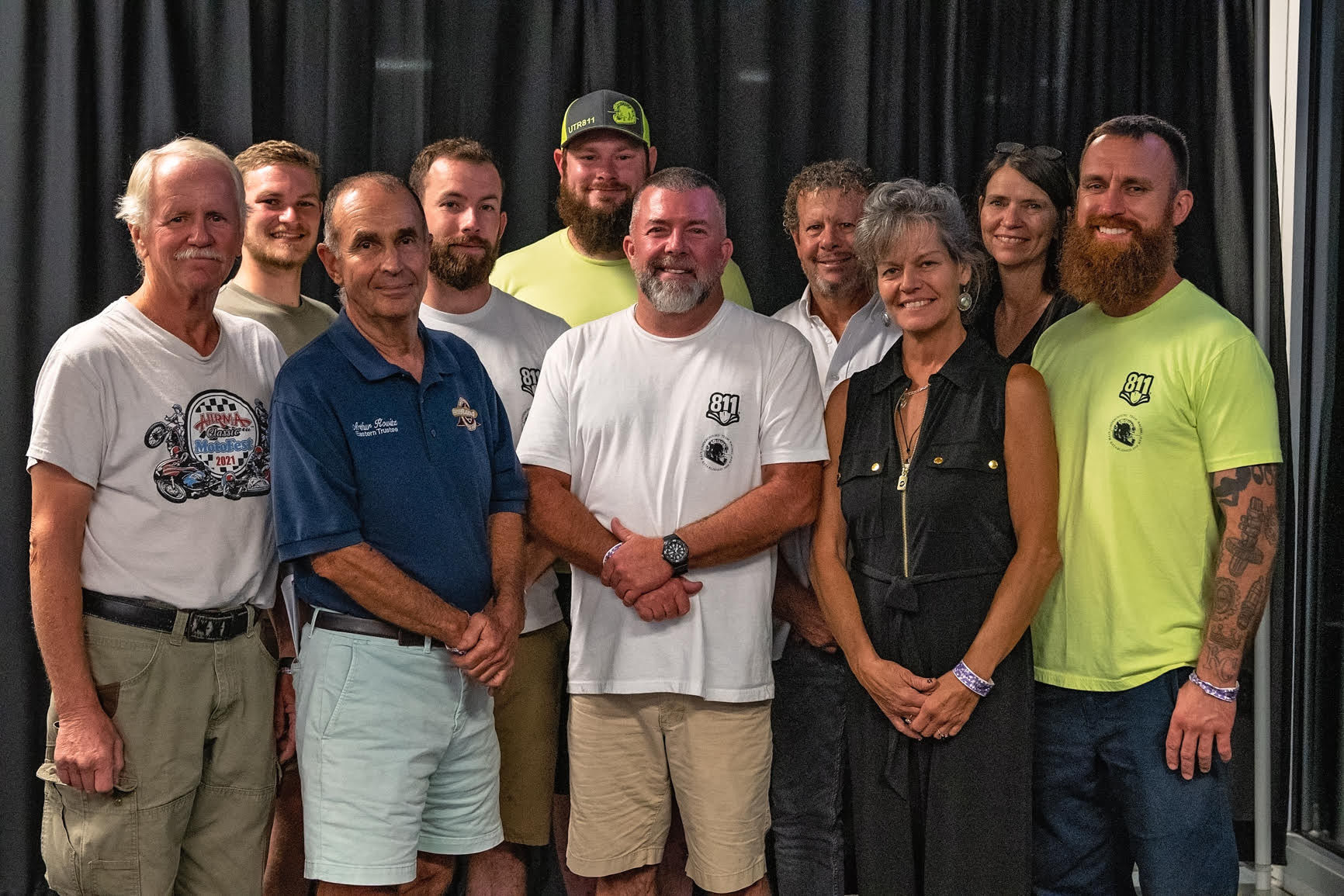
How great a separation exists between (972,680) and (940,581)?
216mm

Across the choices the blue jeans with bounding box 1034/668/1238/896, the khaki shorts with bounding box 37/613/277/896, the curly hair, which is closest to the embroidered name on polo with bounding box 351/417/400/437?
the khaki shorts with bounding box 37/613/277/896

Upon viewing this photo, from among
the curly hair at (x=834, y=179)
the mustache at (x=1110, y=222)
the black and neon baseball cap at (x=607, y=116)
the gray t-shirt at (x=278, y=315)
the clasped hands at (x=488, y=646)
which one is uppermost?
the black and neon baseball cap at (x=607, y=116)

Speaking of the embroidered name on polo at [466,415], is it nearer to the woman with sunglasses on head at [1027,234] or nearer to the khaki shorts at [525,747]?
the khaki shorts at [525,747]

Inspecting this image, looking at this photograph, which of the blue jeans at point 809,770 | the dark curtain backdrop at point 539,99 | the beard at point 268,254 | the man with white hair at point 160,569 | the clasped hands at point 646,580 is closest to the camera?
the man with white hair at point 160,569

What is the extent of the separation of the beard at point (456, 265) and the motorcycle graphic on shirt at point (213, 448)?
70cm

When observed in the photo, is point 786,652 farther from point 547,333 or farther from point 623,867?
point 547,333

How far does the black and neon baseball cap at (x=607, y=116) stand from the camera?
3131 mm

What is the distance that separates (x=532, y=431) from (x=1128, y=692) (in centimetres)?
148

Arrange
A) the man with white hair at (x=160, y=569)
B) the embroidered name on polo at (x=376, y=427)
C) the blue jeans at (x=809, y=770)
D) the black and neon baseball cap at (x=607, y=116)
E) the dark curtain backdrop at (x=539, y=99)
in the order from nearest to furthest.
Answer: the man with white hair at (x=160, y=569) → the embroidered name on polo at (x=376, y=427) → the blue jeans at (x=809, y=770) → the black and neon baseball cap at (x=607, y=116) → the dark curtain backdrop at (x=539, y=99)

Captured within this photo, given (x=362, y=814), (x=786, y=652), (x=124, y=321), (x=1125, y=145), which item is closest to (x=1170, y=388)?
(x=1125, y=145)

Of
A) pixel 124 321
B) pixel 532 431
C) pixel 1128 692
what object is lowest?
pixel 1128 692

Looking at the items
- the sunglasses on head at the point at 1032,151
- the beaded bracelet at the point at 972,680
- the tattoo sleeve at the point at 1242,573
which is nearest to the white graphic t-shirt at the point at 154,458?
the beaded bracelet at the point at 972,680

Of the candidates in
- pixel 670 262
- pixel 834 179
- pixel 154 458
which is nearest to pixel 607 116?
pixel 834 179

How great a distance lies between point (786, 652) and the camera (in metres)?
2.73
